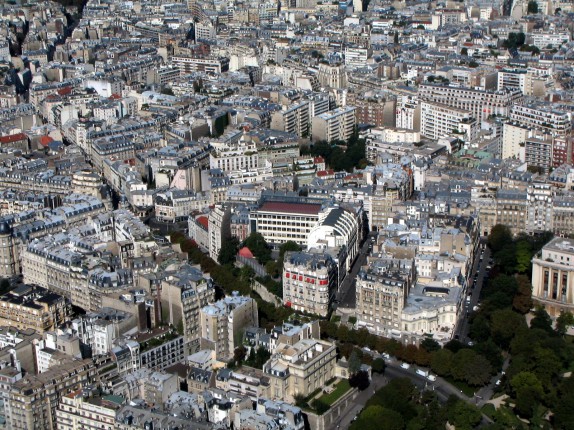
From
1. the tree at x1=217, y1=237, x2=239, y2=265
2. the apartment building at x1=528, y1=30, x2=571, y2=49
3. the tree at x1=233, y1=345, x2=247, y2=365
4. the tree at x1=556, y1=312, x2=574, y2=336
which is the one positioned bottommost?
the tree at x1=556, y1=312, x2=574, y2=336

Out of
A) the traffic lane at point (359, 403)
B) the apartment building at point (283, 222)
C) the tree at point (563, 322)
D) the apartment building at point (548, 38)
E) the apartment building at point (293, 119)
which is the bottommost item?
the traffic lane at point (359, 403)

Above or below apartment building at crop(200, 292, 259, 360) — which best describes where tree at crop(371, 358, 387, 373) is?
below

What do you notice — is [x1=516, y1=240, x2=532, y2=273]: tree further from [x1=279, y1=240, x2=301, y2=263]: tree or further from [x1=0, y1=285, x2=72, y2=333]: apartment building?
[x1=0, y1=285, x2=72, y2=333]: apartment building

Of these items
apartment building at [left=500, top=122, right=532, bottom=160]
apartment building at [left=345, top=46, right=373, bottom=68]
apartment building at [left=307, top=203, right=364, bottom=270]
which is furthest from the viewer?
apartment building at [left=345, top=46, right=373, bottom=68]

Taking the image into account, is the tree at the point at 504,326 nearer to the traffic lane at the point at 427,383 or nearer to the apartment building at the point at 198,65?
the traffic lane at the point at 427,383

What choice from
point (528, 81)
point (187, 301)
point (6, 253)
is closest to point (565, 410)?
point (187, 301)

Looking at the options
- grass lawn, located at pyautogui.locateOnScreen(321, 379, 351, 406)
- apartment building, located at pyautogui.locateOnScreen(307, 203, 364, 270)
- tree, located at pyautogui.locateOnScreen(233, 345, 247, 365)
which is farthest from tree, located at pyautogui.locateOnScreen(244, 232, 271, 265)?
grass lawn, located at pyautogui.locateOnScreen(321, 379, 351, 406)

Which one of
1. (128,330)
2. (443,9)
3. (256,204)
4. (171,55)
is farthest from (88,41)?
(128,330)

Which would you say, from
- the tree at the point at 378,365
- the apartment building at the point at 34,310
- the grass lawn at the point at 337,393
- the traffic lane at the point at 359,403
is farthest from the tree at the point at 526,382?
the apartment building at the point at 34,310
